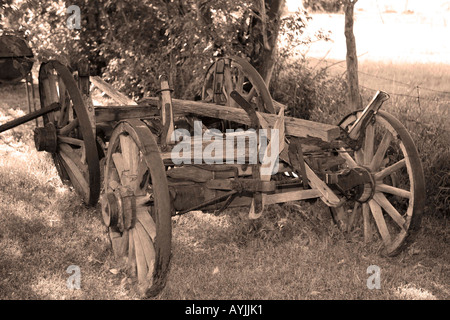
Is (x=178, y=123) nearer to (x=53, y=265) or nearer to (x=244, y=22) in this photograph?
(x=53, y=265)

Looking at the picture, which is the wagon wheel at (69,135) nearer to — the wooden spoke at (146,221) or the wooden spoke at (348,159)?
the wooden spoke at (146,221)

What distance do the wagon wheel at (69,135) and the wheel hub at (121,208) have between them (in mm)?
1106

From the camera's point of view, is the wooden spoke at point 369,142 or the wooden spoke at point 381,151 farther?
the wooden spoke at point 369,142

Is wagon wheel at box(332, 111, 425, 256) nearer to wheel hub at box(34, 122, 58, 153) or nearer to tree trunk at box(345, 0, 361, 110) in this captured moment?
tree trunk at box(345, 0, 361, 110)

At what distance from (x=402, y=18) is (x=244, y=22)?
2.86m

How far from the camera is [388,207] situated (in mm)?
4691

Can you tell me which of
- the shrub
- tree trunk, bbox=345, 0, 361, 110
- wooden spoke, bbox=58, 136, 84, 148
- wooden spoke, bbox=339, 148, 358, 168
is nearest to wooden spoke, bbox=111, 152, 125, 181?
wooden spoke, bbox=58, 136, 84, 148

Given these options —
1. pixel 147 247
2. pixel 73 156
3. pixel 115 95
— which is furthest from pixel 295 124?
pixel 73 156

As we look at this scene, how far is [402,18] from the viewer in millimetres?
8883

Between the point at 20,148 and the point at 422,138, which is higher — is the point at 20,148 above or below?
below

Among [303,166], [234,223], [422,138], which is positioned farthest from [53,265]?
[422,138]

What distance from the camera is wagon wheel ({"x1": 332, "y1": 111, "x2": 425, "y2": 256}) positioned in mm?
4395

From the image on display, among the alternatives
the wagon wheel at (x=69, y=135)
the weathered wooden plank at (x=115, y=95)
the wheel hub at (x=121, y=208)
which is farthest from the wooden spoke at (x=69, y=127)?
the wheel hub at (x=121, y=208)

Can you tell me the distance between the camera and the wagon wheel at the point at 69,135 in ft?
17.0
